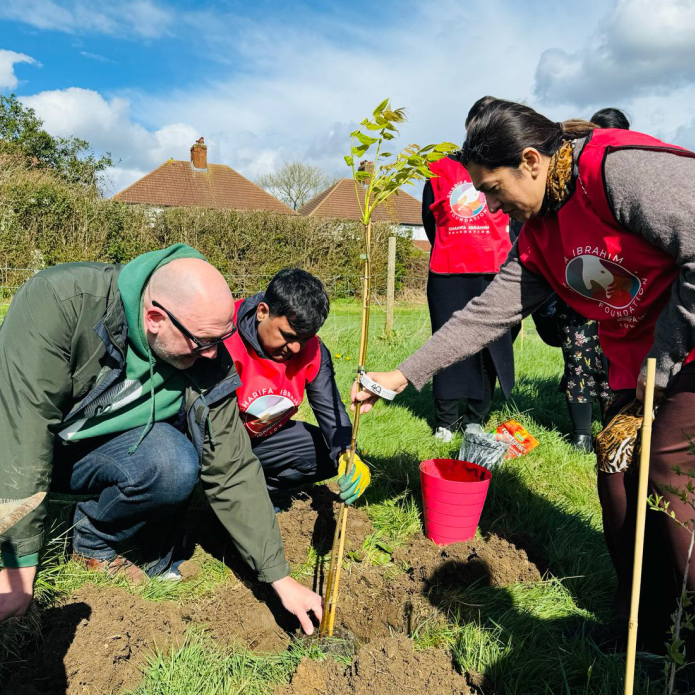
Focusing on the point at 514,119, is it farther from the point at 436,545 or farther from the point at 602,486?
the point at 436,545

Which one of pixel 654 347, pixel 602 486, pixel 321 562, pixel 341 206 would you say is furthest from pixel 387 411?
pixel 341 206

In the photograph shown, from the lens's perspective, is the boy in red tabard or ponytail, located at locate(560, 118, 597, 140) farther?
Answer: the boy in red tabard

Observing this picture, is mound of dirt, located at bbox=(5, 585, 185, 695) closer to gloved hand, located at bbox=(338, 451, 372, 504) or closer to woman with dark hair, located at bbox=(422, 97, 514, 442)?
gloved hand, located at bbox=(338, 451, 372, 504)

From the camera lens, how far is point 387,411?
4.67 metres

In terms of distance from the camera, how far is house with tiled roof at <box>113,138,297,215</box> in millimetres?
24375

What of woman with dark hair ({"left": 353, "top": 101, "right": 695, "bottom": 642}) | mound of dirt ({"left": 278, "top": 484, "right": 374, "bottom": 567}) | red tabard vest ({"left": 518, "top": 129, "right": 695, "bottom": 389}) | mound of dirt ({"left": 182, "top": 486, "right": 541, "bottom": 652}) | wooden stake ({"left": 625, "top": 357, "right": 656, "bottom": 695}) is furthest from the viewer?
mound of dirt ({"left": 278, "top": 484, "right": 374, "bottom": 567})

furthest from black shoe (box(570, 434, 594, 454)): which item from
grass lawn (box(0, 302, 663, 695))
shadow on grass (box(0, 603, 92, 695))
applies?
shadow on grass (box(0, 603, 92, 695))

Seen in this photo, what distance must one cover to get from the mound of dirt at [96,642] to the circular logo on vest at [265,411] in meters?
0.95

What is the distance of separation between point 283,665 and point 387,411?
106 inches

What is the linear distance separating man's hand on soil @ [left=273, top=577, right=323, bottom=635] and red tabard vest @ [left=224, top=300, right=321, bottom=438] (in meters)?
0.91

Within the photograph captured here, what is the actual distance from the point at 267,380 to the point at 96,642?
52.4 inches

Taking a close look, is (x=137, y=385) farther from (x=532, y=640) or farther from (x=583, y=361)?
(x=583, y=361)

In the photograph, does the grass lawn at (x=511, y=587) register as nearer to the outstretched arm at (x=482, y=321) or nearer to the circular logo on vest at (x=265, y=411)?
the circular logo on vest at (x=265, y=411)

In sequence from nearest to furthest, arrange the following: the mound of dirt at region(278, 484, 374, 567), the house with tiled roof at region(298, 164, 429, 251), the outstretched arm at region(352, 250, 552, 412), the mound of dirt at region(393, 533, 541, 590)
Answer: the outstretched arm at region(352, 250, 552, 412), the mound of dirt at region(393, 533, 541, 590), the mound of dirt at region(278, 484, 374, 567), the house with tiled roof at region(298, 164, 429, 251)
